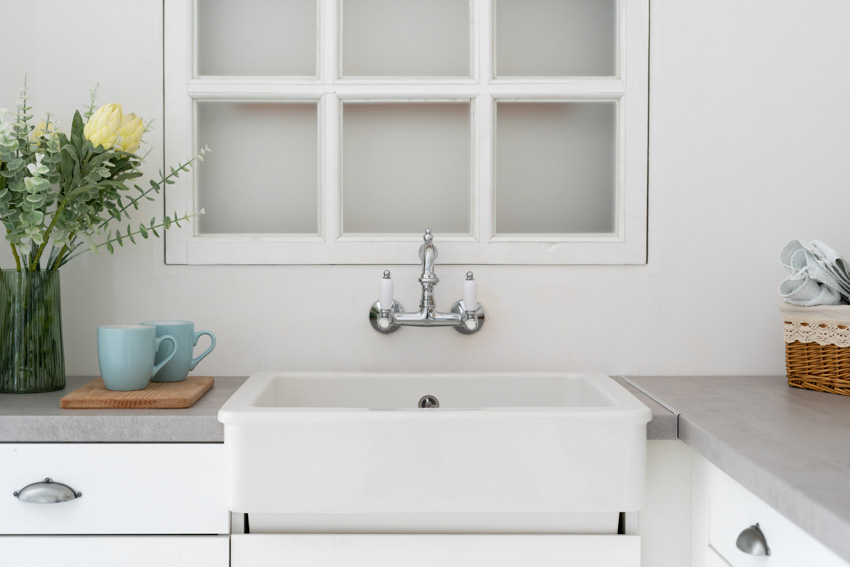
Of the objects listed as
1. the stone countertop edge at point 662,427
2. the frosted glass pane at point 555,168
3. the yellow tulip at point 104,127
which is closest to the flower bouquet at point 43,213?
the yellow tulip at point 104,127

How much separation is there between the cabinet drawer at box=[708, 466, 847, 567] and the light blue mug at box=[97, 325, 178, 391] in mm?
924

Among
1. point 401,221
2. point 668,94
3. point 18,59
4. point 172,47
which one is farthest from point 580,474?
point 18,59

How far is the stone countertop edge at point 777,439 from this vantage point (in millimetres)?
714

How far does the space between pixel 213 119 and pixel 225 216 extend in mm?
211

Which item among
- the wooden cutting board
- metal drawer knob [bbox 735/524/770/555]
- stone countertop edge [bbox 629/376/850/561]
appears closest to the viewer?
stone countertop edge [bbox 629/376/850/561]

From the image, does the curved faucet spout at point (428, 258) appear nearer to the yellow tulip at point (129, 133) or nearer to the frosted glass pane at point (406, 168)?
the frosted glass pane at point (406, 168)

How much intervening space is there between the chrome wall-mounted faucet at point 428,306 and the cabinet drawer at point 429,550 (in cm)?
45

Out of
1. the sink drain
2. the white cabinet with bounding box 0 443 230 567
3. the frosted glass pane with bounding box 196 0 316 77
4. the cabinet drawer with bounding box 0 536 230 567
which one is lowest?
the cabinet drawer with bounding box 0 536 230 567

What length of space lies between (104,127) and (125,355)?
1.37 ft

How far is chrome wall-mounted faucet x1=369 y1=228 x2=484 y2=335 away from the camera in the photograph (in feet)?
4.32

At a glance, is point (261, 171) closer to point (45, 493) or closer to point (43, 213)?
point (43, 213)

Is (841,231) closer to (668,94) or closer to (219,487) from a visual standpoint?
(668,94)

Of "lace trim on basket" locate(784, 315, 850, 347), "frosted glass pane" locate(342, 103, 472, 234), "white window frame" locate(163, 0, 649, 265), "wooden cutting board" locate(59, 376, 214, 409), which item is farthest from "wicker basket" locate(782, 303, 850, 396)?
"wooden cutting board" locate(59, 376, 214, 409)

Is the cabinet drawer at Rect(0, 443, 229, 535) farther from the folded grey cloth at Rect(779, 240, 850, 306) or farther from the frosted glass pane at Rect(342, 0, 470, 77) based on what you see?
the folded grey cloth at Rect(779, 240, 850, 306)
